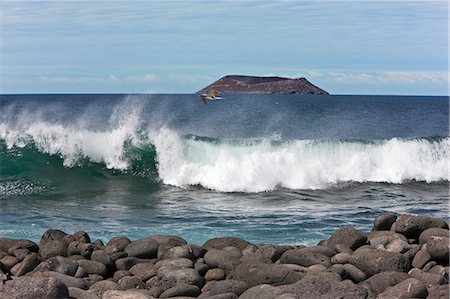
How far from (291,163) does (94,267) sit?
11713 mm

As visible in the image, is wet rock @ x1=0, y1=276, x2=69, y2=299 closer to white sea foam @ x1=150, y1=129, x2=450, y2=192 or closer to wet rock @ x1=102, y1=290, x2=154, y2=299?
wet rock @ x1=102, y1=290, x2=154, y2=299

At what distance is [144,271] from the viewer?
8.51 meters

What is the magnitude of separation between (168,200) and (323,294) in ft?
31.3

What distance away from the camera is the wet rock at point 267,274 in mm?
7668

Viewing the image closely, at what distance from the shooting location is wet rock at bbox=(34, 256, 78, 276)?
840 cm

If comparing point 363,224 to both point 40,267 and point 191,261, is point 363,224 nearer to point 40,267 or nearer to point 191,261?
point 191,261

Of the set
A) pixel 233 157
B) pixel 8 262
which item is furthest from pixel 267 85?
pixel 8 262

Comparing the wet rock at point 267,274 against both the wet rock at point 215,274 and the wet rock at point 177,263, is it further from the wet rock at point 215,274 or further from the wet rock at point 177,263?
the wet rock at point 177,263

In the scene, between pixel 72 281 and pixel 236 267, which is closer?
pixel 72 281

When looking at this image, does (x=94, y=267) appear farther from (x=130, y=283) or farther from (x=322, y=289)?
(x=322, y=289)

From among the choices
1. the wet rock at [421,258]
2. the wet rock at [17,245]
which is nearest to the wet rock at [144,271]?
the wet rock at [17,245]

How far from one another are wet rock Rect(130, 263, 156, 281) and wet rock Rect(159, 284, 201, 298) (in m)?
0.84

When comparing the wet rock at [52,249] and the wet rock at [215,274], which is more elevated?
the wet rock at [52,249]

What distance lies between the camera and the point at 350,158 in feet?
69.9
